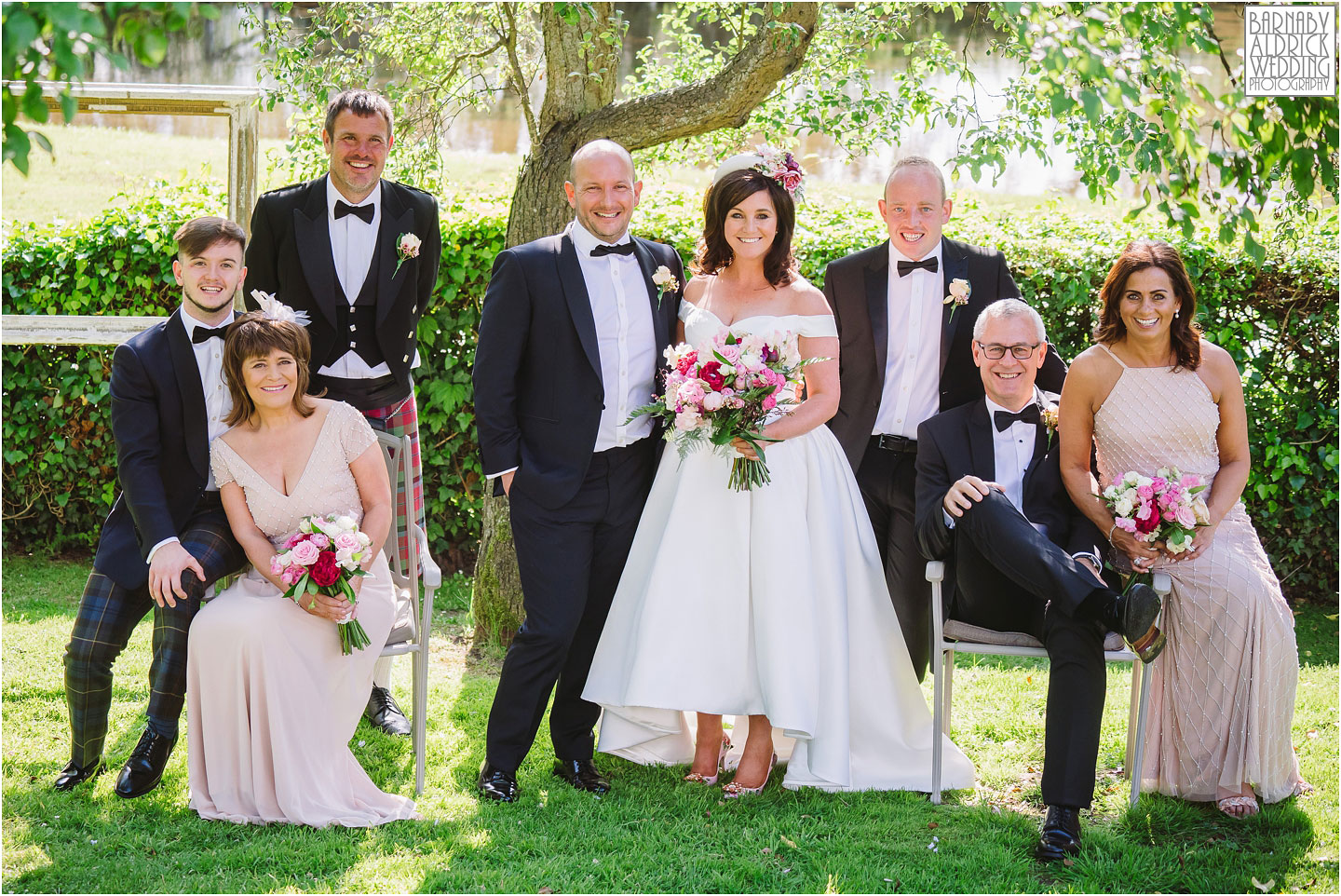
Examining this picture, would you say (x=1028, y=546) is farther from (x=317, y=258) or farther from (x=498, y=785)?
(x=317, y=258)

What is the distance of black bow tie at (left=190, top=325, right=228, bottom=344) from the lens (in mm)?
4211

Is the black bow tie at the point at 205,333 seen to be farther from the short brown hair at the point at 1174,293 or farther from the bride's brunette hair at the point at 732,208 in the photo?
the short brown hair at the point at 1174,293

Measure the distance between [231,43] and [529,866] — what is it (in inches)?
838

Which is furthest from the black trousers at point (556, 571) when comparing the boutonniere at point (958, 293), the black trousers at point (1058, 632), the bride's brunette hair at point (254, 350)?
the boutonniere at point (958, 293)

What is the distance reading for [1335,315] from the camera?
6367mm

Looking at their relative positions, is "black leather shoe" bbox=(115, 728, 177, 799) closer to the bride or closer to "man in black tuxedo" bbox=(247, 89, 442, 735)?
"man in black tuxedo" bbox=(247, 89, 442, 735)

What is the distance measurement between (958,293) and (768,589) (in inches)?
52.7

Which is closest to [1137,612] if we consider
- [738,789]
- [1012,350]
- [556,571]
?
[1012,350]

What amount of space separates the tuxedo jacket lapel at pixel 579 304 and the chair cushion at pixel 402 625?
107cm

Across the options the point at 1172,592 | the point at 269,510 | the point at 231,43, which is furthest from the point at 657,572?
the point at 231,43

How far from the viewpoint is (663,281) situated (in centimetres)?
416

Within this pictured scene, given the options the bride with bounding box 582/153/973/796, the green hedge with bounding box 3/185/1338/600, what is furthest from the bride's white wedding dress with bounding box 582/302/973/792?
the green hedge with bounding box 3/185/1338/600

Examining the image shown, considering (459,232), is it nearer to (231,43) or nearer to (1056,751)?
(1056,751)

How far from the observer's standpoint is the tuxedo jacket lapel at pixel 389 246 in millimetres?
4652
